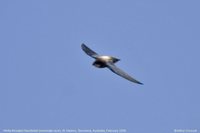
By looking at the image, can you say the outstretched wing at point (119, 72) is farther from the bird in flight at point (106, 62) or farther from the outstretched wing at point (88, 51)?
the outstretched wing at point (88, 51)

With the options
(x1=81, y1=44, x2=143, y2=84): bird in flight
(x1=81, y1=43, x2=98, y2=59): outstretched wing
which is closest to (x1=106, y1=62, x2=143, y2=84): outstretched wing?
(x1=81, y1=44, x2=143, y2=84): bird in flight

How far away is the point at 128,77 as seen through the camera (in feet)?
173

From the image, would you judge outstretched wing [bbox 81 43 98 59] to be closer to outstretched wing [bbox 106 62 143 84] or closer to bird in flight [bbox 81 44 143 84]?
bird in flight [bbox 81 44 143 84]

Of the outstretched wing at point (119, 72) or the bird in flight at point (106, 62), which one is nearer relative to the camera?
the outstretched wing at point (119, 72)

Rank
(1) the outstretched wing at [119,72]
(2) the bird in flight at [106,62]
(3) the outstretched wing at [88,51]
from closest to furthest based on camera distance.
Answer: (1) the outstretched wing at [119,72] < (2) the bird in flight at [106,62] < (3) the outstretched wing at [88,51]

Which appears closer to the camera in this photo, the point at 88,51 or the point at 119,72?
the point at 119,72

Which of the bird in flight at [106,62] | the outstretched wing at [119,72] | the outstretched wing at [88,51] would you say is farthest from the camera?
the outstretched wing at [88,51]

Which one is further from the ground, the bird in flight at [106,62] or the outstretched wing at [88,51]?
the outstretched wing at [88,51]

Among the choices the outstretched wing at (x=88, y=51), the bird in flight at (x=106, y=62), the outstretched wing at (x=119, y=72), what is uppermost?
the outstretched wing at (x=88, y=51)

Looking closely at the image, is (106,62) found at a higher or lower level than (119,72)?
higher

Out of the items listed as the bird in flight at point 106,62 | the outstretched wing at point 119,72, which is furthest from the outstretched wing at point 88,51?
the outstretched wing at point 119,72

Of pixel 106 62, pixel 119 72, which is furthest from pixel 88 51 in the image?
pixel 119 72

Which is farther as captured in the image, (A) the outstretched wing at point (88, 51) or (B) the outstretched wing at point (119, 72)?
(A) the outstretched wing at point (88, 51)

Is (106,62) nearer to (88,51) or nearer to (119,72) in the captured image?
(119,72)
